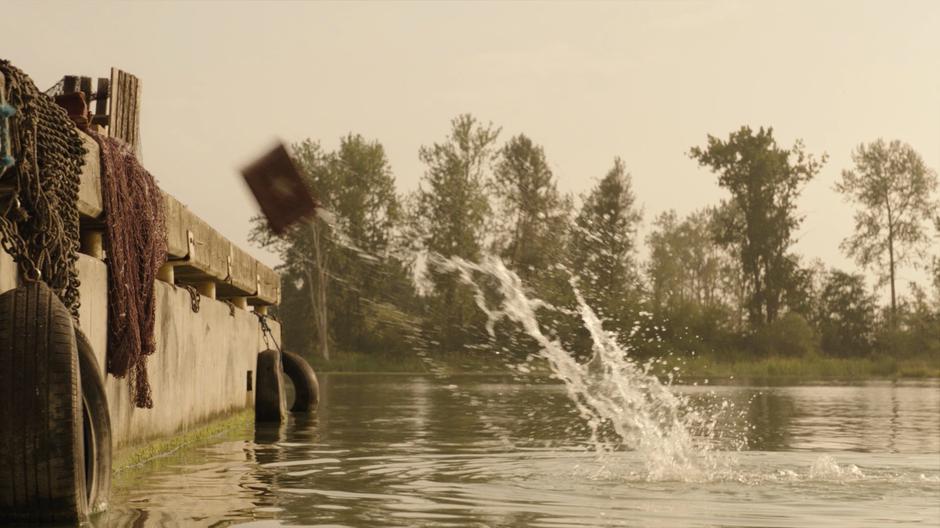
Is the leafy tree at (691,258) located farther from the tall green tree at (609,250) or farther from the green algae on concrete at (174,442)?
the green algae on concrete at (174,442)

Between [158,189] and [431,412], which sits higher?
[158,189]

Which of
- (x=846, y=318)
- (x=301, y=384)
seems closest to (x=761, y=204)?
(x=846, y=318)

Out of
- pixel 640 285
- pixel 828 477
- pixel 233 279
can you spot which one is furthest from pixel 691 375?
pixel 828 477

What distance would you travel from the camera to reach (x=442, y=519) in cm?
802

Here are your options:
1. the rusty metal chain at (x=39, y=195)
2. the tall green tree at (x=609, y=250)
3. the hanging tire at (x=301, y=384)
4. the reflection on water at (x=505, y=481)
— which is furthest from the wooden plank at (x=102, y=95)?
the tall green tree at (x=609, y=250)

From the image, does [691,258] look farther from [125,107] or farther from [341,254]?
[125,107]

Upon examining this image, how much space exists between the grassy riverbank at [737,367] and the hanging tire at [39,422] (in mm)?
49314

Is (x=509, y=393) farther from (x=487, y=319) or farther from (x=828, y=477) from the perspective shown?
(x=487, y=319)

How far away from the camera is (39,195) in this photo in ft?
27.2

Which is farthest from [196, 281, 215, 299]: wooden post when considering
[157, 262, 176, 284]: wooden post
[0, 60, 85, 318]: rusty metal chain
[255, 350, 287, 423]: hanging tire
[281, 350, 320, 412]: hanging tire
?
[0, 60, 85, 318]: rusty metal chain

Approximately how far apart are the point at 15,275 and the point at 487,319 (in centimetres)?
6100

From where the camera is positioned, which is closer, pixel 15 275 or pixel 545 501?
pixel 15 275

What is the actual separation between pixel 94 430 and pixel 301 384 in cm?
1364

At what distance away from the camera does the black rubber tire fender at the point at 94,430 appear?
7.66 metres
